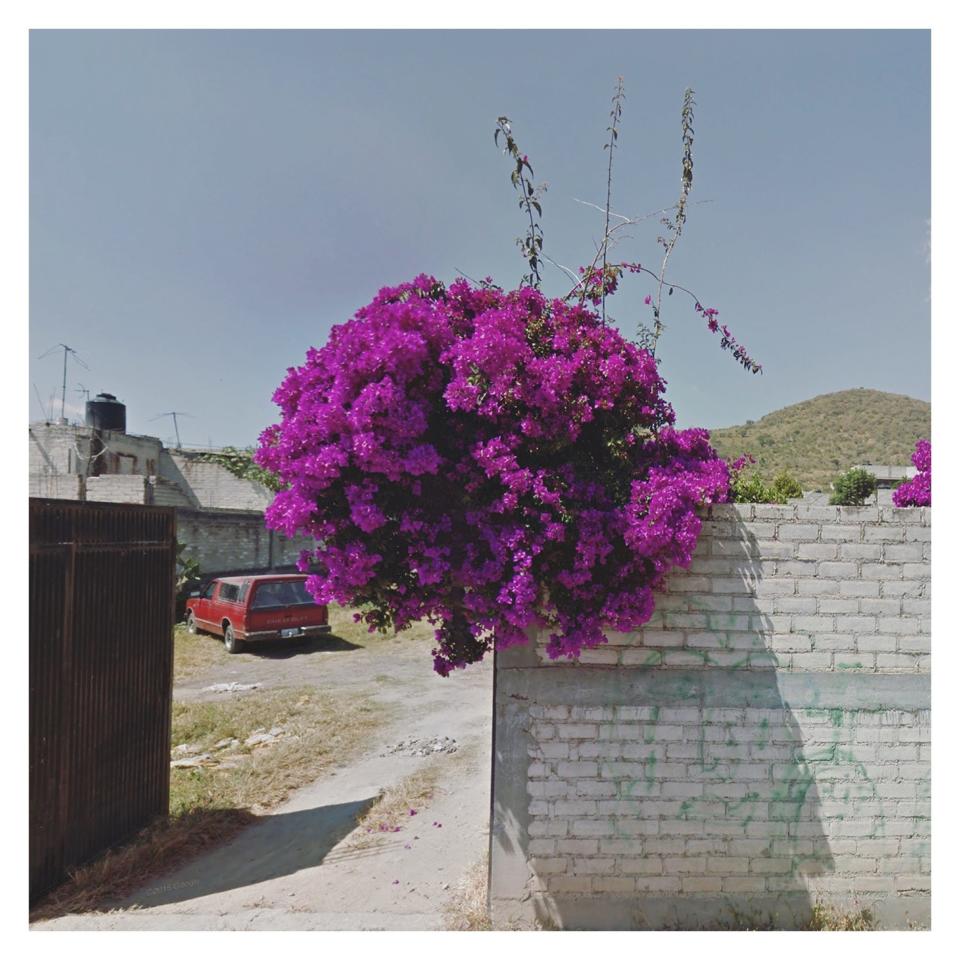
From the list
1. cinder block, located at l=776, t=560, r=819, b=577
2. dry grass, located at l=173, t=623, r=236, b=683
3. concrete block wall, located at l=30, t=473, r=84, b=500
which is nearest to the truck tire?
dry grass, located at l=173, t=623, r=236, b=683

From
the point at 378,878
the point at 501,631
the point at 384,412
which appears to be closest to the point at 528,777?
the point at 501,631

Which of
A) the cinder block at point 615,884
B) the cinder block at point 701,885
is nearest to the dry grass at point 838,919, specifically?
the cinder block at point 701,885

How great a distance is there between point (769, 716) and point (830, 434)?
50.5 meters

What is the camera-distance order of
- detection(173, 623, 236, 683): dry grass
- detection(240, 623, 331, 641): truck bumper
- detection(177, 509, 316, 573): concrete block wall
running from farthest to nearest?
1. detection(177, 509, 316, 573): concrete block wall
2. detection(240, 623, 331, 641): truck bumper
3. detection(173, 623, 236, 683): dry grass

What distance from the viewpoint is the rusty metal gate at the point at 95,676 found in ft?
15.7

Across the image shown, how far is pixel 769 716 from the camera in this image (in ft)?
14.6

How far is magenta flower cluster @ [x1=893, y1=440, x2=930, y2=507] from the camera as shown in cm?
491

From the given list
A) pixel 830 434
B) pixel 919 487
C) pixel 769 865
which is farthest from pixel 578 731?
pixel 830 434

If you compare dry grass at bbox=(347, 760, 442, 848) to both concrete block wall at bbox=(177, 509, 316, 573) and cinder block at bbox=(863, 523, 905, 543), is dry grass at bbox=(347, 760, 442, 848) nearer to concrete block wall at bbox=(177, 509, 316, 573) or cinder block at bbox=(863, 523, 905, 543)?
cinder block at bbox=(863, 523, 905, 543)

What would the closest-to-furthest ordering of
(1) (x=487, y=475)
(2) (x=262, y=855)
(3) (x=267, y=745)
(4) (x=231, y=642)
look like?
1. (1) (x=487, y=475)
2. (2) (x=262, y=855)
3. (3) (x=267, y=745)
4. (4) (x=231, y=642)

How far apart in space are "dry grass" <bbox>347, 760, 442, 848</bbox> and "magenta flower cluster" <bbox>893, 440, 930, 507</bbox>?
16.6ft

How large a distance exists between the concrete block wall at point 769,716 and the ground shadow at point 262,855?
2.21 m

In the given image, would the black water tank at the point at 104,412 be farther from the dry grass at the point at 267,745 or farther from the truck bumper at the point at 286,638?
the dry grass at the point at 267,745

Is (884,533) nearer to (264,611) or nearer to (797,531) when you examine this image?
(797,531)
